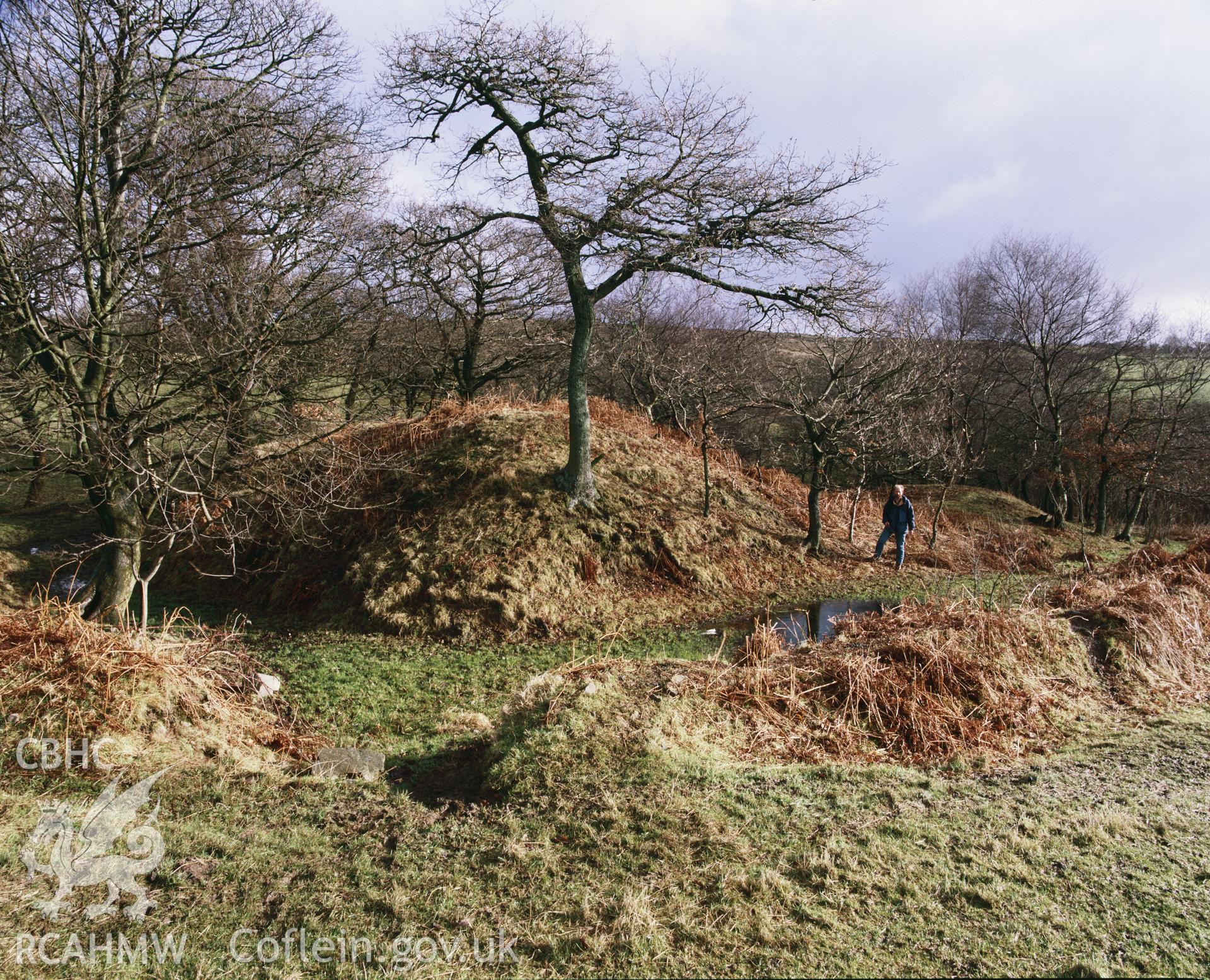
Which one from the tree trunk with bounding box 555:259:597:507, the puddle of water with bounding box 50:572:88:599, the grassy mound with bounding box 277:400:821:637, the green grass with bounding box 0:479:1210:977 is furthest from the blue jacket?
the puddle of water with bounding box 50:572:88:599

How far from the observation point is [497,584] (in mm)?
9820

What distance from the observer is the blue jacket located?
43.6ft

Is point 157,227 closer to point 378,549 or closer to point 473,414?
point 378,549

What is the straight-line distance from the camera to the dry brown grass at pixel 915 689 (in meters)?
5.16

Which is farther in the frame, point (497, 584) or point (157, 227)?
point (497, 584)

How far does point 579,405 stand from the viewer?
11562 millimetres

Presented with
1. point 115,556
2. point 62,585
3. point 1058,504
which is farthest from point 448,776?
point 1058,504

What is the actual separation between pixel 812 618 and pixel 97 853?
9339 millimetres

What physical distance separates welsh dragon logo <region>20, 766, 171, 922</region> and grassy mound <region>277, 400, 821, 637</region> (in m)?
5.37

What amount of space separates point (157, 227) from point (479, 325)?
10480 millimetres

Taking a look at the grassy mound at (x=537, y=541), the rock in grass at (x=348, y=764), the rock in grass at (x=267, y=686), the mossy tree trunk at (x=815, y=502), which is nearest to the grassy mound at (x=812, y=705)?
the rock in grass at (x=348, y=764)

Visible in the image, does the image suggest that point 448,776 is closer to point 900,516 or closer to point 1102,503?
point 900,516

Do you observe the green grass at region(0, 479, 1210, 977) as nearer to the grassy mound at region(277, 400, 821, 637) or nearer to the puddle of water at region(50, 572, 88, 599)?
the grassy mound at region(277, 400, 821, 637)

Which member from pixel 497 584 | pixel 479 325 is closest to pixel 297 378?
pixel 497 584
